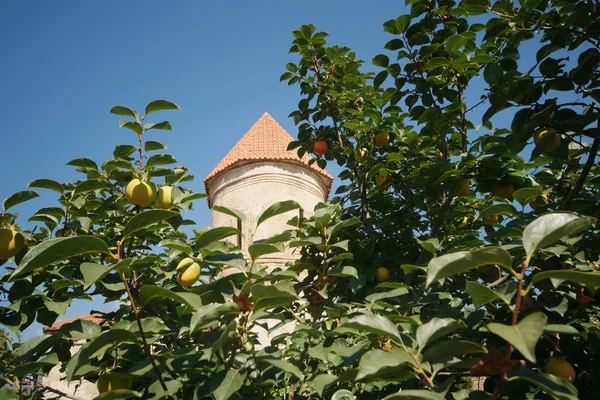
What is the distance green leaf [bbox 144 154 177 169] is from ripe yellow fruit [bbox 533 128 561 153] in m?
1.45

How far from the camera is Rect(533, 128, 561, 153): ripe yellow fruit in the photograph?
5.63 feet

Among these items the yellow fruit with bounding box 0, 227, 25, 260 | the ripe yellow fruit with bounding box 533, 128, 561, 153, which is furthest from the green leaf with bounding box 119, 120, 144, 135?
the ripe yellow fruit with bounding box 533, 128, 561, 153

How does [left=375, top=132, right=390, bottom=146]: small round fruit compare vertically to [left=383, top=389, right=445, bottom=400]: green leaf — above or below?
above

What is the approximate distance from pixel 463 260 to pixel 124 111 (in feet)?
4.48

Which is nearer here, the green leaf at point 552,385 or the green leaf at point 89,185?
the green leaf at point 552,385

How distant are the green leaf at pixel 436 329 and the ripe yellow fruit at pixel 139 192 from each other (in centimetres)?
112

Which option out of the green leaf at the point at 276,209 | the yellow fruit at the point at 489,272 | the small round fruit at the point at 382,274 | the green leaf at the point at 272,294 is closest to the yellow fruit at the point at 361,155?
the small round fruit at the point at 382,274

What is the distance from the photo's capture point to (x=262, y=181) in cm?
1245

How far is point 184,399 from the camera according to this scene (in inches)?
54.5

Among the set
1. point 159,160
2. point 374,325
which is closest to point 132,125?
point 159,160

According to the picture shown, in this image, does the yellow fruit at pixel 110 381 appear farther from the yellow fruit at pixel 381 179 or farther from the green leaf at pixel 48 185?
the yellow fruit at pixel 381 179

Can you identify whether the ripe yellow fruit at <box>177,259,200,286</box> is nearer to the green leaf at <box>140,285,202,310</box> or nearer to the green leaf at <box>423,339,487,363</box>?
the green leaf at <box>140,285,202,310</box>

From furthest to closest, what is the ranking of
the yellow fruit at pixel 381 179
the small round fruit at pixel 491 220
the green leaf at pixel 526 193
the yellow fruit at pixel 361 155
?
the yellow fruit at pixel 361 155 → the yellow fruit at pixel 381 179 → the small round fruit at pixel 491 220 → the green leaf at pixel 526 193

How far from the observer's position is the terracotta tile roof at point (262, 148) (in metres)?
12.7
